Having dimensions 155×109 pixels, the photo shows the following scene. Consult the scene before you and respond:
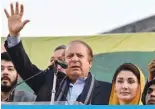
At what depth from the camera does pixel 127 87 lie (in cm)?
601

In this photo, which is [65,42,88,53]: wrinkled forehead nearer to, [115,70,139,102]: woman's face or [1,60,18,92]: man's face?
[115,70,139,102]: woman's face

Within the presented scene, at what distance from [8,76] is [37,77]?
37 cm

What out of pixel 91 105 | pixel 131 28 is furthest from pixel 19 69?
pixel 131 28

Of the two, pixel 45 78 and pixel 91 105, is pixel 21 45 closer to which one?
pixel 45 78

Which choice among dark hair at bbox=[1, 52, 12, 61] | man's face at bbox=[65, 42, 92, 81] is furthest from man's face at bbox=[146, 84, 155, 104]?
dark hair at bbox=[1, 52, 12, 61]

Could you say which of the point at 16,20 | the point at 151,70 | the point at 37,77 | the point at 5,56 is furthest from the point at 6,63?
the point at 151,70

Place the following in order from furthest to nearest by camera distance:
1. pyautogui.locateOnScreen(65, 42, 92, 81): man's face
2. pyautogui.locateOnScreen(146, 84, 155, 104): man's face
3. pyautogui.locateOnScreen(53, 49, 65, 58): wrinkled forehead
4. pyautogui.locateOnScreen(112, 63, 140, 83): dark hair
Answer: pyautogui.locateOnScreen(53, 49, 65, 58): wrinkled forehead → pyautogui.locateOnScreen(65, 42, 92, 81): man's face → pyautogui.locateOnScreen(112, 63, 140, 83): dark hair → pyautogui.locateOnScreen(146, 84, 155, 104): man's face

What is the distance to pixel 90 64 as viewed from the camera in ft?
20.4

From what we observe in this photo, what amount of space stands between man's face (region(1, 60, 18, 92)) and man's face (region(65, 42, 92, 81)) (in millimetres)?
708

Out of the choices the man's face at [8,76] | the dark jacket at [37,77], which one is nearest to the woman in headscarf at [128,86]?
the dark jacket at [37,77]

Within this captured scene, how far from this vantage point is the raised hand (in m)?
6.23

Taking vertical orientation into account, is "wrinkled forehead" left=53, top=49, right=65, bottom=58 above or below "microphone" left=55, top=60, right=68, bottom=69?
above

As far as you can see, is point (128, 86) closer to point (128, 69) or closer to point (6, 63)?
point (128, 69)

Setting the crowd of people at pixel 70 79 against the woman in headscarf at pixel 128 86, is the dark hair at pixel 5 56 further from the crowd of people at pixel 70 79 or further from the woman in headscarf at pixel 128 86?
the woman in headscarf at pixel 128 86
